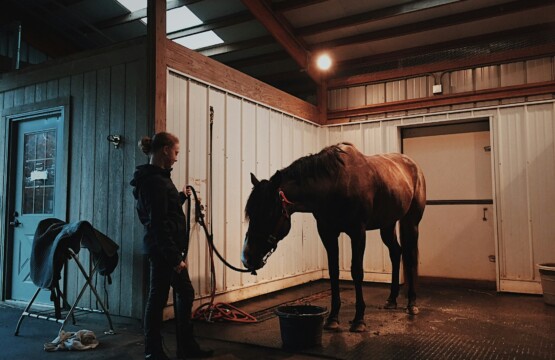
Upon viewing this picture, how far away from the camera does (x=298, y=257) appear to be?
619 centimetres

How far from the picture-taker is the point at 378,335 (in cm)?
351

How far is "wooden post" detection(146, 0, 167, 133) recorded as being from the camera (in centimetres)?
392

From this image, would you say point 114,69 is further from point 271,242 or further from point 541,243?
point 541,243

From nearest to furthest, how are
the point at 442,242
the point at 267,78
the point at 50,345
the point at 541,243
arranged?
the point at 50,345 → the point at 541,243 → the point at 442,242 → the point at 267,78

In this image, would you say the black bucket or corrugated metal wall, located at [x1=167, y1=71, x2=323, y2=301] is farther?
corrugated metal wall, located at [x1=167, y1=71, x2=323, y2=301]

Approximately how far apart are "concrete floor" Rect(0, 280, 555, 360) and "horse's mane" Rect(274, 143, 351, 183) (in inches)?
52.4

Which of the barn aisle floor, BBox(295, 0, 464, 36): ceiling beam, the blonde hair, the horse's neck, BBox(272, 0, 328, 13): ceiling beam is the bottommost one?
the barn aisle floor

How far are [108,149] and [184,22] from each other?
2680mm

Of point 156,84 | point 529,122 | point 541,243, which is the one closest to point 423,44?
point 529,122

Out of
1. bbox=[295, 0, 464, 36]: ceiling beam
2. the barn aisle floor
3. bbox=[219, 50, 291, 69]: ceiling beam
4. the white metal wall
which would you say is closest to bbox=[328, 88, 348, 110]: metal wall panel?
bbox=[219, 50, 291, 69]: ceiling beam

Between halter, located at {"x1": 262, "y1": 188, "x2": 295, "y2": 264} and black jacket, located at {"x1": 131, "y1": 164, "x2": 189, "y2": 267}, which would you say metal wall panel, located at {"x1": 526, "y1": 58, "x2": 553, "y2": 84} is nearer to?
halter, located at {"x1": 262, "y1": 188, "x2": 295, "y2": 264}

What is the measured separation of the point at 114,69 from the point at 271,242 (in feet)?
8.30

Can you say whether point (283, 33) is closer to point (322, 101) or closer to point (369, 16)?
point (369, 16)

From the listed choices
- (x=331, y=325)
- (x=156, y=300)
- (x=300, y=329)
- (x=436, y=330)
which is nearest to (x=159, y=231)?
(x=156, y=300)
